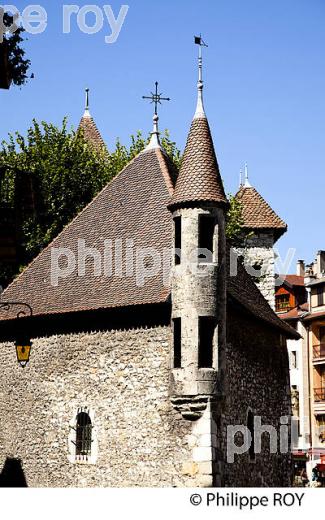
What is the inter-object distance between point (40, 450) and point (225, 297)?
5.69m

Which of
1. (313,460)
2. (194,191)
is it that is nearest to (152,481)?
(194,191)

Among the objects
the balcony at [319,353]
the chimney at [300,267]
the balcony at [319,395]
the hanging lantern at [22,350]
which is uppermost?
the chimney at [300,267]

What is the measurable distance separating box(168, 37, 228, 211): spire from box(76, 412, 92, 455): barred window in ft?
16.8

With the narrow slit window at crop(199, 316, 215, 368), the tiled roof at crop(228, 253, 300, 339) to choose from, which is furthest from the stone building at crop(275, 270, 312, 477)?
the narrow slit window at crop(199, 316, 215, 368)

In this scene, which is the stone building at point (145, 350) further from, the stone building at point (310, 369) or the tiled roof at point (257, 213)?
the stone building at point (310, 369)

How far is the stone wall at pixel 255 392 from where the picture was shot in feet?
70.1

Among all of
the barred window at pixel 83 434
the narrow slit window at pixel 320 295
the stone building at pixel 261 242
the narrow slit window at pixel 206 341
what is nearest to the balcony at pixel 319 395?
the narrow slit window at pixel 320 295

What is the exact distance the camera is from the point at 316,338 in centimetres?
5197

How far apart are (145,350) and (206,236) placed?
289 cm

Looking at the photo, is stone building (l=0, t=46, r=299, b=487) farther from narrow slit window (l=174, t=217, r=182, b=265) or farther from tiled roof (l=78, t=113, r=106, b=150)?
tiled roof (l=78, t=113, r=106, b=150)

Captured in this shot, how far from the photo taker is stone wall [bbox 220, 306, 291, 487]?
70.1ft

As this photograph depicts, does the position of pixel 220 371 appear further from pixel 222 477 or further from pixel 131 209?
pixel 131 209

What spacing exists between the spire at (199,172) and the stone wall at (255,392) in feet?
9.96

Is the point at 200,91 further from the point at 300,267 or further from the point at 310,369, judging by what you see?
the point at 300,267
